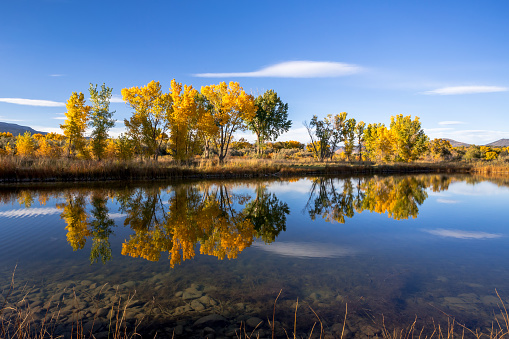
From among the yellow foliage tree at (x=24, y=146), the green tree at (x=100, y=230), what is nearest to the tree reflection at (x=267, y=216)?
the green tree at (x=100, y=230)

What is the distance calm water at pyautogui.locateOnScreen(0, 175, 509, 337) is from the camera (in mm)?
3326

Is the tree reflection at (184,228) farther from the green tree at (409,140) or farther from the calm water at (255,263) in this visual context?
the green tree at (409,140)

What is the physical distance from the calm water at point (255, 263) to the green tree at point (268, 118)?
112 ft

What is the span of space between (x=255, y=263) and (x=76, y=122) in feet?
92.5

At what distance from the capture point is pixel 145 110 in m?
27.0

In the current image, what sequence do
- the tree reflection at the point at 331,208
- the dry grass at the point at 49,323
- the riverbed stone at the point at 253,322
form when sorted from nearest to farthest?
the dry grass at the point at 49,323 < the riverbed stone at the point at 253,322 < the tree reflection at the point at 331,208

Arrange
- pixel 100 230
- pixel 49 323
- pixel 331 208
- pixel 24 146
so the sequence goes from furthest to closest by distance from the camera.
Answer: pixel 24 146 → pixel 331 208 → pixel 100 230 → pixel 49 323

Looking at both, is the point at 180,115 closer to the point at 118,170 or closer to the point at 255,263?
the point at 118,170

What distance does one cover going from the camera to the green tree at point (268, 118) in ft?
139

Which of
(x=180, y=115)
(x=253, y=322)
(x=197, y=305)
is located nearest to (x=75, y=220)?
(x=197, y=305)

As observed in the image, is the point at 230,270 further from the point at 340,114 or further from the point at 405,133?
the point at 405,133

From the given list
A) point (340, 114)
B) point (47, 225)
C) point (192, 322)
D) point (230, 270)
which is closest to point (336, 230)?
point (230, 270)

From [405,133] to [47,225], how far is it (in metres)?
49.0

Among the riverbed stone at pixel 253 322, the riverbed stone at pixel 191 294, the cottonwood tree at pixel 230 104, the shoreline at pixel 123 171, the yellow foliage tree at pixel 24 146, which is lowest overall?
the riverbed stone at pixel 253 322
